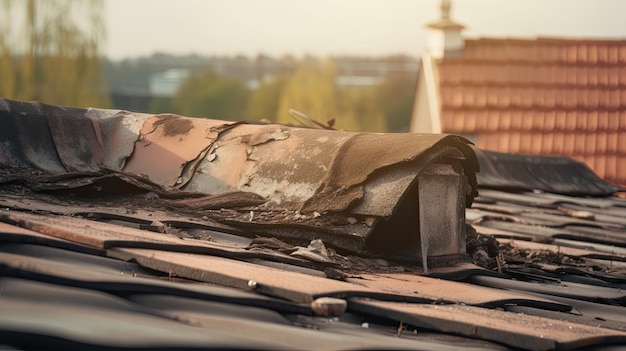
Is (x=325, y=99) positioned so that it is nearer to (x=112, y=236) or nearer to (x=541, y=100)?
(x=541, y=100)

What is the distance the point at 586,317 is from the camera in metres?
3.53

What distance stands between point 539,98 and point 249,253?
12796 millimetres

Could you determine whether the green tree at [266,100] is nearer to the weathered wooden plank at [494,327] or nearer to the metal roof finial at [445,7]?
the metal roof finial at [445,7]

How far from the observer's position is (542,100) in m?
15.5

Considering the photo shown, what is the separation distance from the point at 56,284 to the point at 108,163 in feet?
7.60

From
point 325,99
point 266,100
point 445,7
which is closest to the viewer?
point 445,7

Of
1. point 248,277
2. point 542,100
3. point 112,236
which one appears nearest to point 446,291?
point 248,277

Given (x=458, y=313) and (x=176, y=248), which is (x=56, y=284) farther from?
(x=458, y=313)

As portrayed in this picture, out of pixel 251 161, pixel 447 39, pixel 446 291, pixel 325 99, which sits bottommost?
pixel 446 291

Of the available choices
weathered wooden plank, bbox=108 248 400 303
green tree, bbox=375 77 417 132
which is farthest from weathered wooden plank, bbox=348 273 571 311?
green tree, bbox=375 77 417 132

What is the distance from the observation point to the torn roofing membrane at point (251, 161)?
3.75 meters

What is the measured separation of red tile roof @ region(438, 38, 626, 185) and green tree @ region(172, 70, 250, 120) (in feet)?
84.3

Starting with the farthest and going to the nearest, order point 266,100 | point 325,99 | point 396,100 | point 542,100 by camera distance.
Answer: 1. point 325,99
2. point 266,100
3. point 396,100
4. point 542,100

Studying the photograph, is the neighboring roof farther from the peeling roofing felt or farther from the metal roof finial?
the peeling roofing felt
